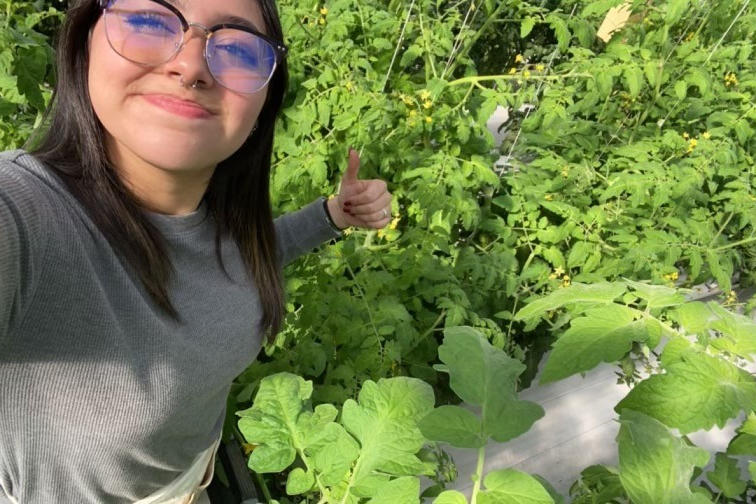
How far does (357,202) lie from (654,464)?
3.12 ft

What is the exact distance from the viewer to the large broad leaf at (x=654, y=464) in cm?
36

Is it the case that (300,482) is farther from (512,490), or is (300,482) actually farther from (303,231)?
(303,231)

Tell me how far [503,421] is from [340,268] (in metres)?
1.11

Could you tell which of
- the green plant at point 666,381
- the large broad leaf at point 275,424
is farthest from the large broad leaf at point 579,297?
the large broad leaf at point 275,424

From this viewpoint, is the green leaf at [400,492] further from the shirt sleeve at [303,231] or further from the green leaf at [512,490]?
the shirt sleeve at [303,231]

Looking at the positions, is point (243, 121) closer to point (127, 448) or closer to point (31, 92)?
point (127, 448)

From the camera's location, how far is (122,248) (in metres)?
0.73

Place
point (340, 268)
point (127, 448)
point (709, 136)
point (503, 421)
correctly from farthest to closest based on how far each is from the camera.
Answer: point (709, 136) → point (340, 268) → point (127, 448) → point (503, 421)

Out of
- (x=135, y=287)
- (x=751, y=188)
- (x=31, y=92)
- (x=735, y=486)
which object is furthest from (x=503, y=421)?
(x=751, y=188)

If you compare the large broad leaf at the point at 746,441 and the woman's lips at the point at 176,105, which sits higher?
the woman's lips at the point at 176,105

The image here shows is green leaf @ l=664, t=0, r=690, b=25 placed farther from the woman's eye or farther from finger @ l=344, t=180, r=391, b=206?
the woman's eye

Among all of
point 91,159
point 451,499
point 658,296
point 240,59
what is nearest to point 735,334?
point 658,296

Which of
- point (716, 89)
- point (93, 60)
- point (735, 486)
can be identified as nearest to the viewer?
point (735, 486)

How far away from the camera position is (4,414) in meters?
0.71
